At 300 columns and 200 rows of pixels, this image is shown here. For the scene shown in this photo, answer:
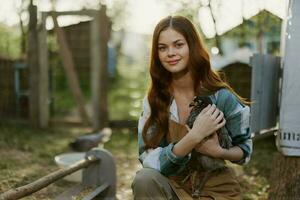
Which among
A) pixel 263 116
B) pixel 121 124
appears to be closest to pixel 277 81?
pixel 263 116

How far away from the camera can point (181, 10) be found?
300 inches

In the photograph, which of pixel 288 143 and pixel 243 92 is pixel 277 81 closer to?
pixel 288 143

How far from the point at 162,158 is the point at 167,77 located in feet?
1.61

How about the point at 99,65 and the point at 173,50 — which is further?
the point at 99,65

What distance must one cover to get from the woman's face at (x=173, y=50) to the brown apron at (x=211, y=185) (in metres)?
0.31

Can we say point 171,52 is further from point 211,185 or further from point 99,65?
point 99,65

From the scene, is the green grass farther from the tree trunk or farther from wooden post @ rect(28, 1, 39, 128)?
the tree trunk

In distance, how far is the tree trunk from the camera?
344cm

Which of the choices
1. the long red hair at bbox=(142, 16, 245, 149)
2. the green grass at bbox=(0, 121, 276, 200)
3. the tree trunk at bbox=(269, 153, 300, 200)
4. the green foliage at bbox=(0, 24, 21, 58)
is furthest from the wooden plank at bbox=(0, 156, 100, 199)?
the green foliage at bbox=(0, 24, 21, 58)

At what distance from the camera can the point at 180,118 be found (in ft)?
7.92

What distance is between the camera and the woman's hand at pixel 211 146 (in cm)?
223

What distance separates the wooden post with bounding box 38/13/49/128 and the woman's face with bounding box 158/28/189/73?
6.20 metres

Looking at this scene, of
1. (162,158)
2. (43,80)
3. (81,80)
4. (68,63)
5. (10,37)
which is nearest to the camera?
(162,158)

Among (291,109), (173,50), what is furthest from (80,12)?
(173,50)
